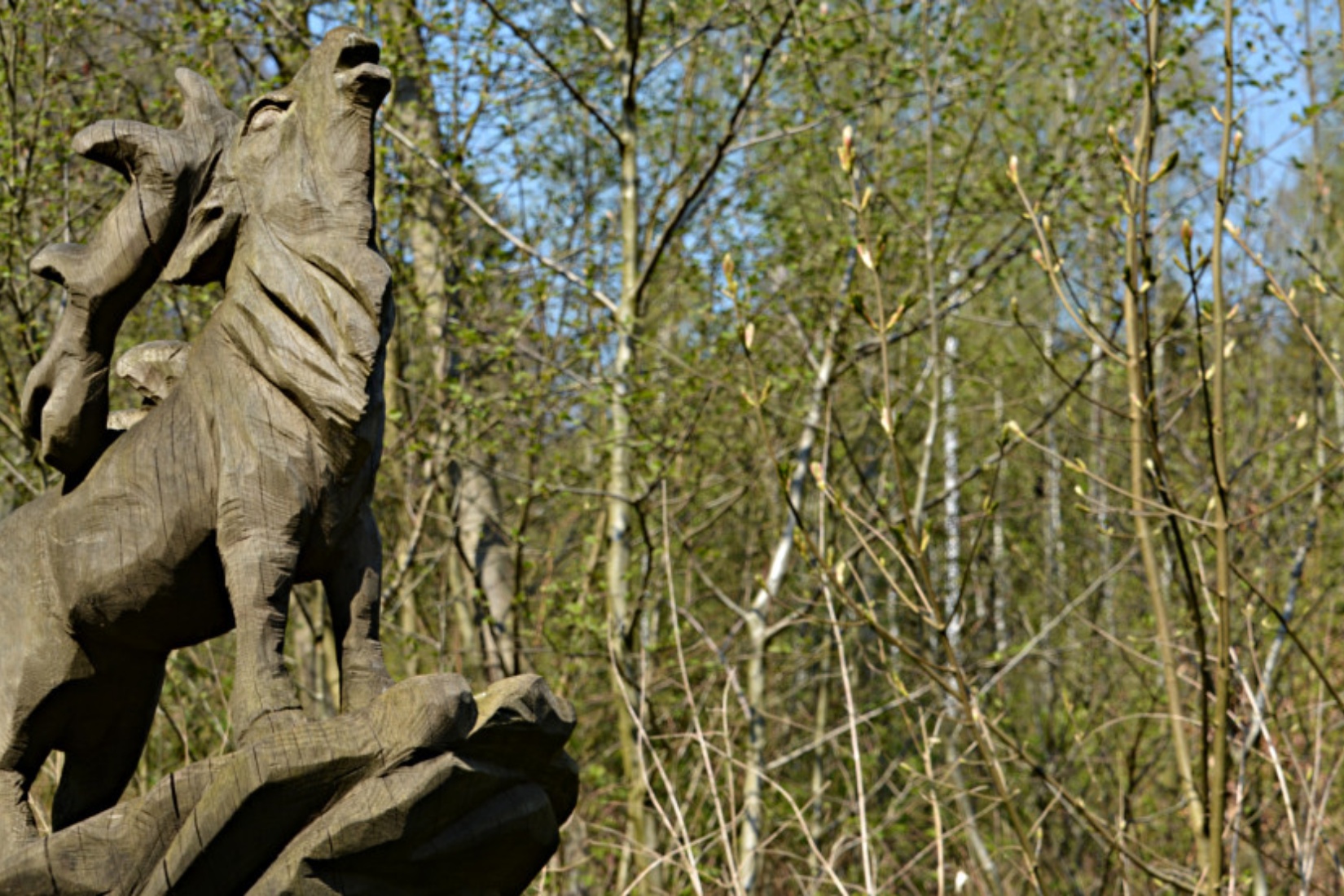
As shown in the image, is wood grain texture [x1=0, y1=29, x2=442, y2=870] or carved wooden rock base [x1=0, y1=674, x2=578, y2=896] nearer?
carved wooden rock base [x1=0, y1=674, x2=578, y2=896]

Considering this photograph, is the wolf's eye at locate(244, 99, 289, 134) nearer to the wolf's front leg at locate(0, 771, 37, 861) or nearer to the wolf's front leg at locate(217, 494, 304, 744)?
the wolf's front leg at locate(217, 494, 304, 744)

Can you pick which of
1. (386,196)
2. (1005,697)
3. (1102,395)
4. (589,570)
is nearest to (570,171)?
(386,196)

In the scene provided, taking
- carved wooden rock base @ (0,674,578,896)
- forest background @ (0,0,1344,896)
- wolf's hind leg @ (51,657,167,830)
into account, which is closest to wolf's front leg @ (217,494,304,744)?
carved wooden rock base @ (0,674,578,896)

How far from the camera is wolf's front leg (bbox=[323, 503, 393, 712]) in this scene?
2510mm

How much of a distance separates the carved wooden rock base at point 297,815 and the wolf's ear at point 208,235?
0.79m

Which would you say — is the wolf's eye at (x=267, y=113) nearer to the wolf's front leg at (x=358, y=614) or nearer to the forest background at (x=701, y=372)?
the wolf's front leg at (x=358, y=614)

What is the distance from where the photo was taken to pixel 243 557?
2363 mm

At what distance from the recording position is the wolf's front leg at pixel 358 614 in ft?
8.23

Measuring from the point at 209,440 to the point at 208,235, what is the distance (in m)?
0.34

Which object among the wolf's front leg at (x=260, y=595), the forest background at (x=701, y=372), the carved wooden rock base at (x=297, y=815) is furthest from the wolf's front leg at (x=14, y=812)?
the forest background at (x=701, y=372)

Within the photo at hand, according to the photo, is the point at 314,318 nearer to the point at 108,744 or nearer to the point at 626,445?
the point at 108,744

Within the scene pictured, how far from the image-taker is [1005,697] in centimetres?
923

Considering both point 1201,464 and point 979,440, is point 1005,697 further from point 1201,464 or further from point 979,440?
point 979,440

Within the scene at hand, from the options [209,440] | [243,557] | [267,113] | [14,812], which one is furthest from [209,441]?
[14,812]
